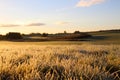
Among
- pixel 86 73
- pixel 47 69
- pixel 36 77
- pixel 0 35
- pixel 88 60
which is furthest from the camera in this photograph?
pixel 0 35

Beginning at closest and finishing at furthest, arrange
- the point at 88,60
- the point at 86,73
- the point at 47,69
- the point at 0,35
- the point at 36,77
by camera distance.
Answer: the point at 36,77, the point at 86,73, the point at 47,69, the point at 88,60, the point at 0,35

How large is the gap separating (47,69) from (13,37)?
6561 centimetres

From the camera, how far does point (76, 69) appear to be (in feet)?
17.2

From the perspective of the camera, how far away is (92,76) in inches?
180

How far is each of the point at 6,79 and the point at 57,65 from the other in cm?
126

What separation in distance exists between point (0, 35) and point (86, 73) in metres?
64.7

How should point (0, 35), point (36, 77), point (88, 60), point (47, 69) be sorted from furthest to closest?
point (0, 35)
point (88, 60)
point (47, 69)
point (36, 77)

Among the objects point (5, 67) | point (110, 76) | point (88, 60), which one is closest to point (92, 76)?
point (110, 76)

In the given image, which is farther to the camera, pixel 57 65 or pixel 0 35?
pixel 0 35

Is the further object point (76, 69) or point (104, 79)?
point (76, 69)

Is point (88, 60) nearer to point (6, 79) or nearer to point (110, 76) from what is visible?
point (110, 76)

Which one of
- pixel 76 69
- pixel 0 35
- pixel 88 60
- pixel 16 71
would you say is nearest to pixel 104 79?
pixel 76 69

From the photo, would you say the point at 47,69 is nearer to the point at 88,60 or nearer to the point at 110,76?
the point at 110,76

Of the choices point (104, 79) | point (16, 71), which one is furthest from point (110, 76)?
point (16, 71)
